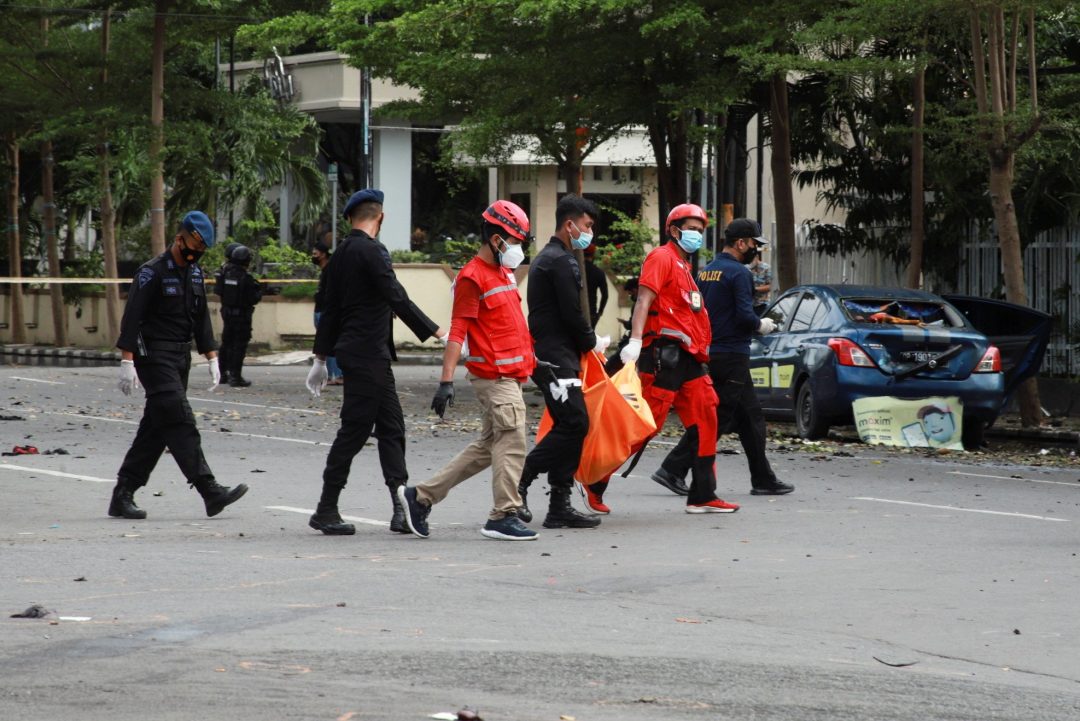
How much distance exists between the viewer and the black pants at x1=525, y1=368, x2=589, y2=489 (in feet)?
34.5

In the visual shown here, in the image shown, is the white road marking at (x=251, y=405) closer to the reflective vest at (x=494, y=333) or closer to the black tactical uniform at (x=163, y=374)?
the black tactical uniform at (x=163, y=374)

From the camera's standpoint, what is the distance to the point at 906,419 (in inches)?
669

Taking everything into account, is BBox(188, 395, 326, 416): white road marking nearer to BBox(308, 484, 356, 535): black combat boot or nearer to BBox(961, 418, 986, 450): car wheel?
BBox(961, 418, 986, 450): car wheel

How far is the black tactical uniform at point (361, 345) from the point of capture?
1020 cm

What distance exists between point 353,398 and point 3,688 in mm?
4375

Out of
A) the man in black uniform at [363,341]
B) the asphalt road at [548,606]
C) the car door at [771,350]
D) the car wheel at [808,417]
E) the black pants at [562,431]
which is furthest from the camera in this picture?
the car door at [771,350]

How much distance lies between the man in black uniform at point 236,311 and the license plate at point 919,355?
10550mm

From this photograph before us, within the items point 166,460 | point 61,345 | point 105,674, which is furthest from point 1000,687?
point 61,345

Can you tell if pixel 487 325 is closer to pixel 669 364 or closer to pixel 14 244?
pixel 669 364

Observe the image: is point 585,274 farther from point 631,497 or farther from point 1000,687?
point 1000,687

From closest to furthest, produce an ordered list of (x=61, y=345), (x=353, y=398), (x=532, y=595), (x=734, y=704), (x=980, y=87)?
(x=734, y=704) → (x=532, y=595) → (x=353, y=398) → (x=980, y=87) → (x=61, y=345)

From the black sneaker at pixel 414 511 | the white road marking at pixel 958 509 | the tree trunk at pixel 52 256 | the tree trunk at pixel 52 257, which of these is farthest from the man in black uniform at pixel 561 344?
the tree trunk at pixel 52 256

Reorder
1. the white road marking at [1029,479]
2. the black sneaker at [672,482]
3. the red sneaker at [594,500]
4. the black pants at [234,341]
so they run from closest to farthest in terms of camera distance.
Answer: the red sneaker at [594,500] → the black sneaker at [672,482] → the white road marking at [1029,479] → the black pants at [234,341]

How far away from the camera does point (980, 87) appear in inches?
731
